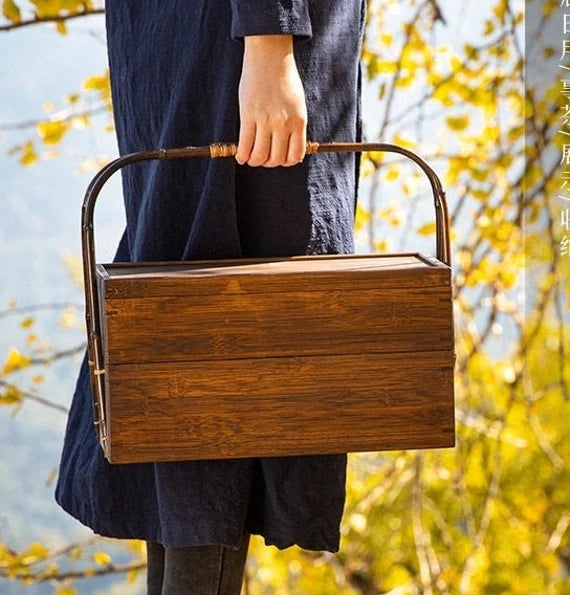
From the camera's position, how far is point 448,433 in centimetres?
99

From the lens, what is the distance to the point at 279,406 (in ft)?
3.13

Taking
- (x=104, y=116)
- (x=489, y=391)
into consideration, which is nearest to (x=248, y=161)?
(x=104, y=116)

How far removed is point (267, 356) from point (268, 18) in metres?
0.26

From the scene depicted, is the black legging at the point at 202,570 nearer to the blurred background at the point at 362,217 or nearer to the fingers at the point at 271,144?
the fingers at the point at 271,144

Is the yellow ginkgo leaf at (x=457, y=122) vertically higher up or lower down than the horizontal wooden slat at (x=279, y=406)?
higher up

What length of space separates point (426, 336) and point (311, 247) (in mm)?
132

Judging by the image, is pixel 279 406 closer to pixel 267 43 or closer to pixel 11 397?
pixel 267 43

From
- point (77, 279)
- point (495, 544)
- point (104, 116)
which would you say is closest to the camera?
point (77, 279)

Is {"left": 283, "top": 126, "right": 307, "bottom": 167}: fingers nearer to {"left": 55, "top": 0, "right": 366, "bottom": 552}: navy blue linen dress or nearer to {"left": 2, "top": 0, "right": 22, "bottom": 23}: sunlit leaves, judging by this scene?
{"left": 55, "top": 0, "right": 366, "bottom": 552}: navy blue linen dress

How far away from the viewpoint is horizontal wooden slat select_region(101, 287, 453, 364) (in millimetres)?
919

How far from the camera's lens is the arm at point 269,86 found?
3.03ft

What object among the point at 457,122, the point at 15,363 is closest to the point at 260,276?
the point at 15,363

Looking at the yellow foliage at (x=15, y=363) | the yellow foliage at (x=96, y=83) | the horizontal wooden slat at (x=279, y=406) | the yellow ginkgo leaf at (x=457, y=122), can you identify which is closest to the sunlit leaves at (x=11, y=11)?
the yellow foliage at (x=96, y=83)

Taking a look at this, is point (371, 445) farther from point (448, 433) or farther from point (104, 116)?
point (104, 116)
